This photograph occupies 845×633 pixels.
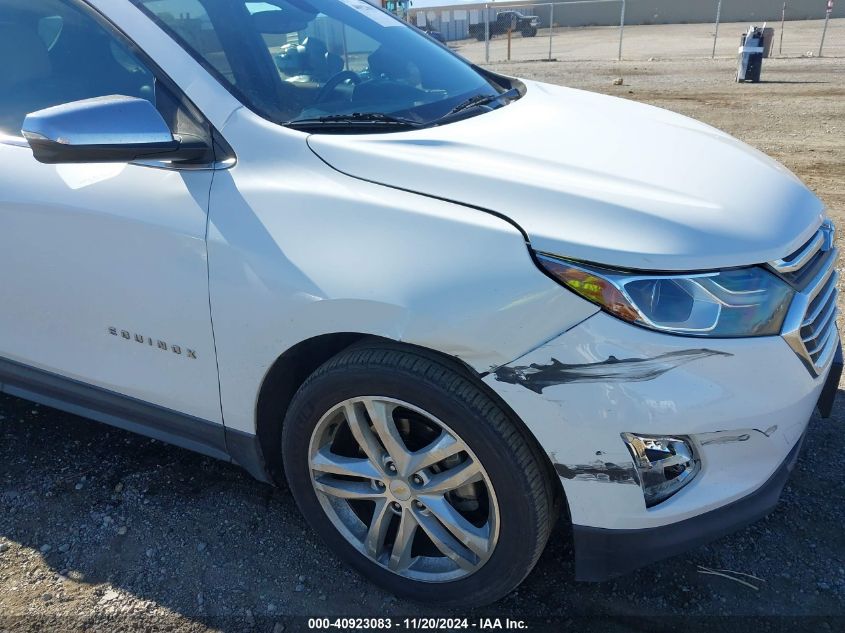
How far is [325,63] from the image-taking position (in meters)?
2.54

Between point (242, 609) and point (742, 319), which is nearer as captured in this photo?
point (742, 319)

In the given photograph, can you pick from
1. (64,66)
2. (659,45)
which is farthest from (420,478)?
(659,45)

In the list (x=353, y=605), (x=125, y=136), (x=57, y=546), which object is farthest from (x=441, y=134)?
(x=57, y=546)

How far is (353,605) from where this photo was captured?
7.23 feet

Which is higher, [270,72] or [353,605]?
[270,72]

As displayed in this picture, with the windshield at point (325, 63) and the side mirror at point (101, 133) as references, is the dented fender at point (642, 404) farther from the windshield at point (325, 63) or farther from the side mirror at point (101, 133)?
the side mirror at point (101, 133)

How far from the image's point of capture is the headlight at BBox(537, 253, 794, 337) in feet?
5.34

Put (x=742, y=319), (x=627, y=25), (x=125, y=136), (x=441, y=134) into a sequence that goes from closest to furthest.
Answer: (x=742, y=319) → (x=125, y=136) → (x=441, y=134) → (x=627, y=25)

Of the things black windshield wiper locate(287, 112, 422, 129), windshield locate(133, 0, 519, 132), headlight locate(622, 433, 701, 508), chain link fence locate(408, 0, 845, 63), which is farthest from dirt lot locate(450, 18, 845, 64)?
headlight locate(622, 433, 701, 508)

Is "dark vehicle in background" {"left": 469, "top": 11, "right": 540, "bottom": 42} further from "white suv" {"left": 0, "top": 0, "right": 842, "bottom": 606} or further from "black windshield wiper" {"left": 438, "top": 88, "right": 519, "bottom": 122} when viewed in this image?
"white suv" {"left": 0, "top": 0, "right": 842, "bottom": 606}

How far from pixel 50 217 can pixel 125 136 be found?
0.50m

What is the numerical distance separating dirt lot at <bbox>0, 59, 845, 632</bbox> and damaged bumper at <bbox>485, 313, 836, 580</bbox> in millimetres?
467

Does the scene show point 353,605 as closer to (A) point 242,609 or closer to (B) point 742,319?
(A) point 242,609

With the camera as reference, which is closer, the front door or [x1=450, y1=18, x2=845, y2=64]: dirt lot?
the front door
